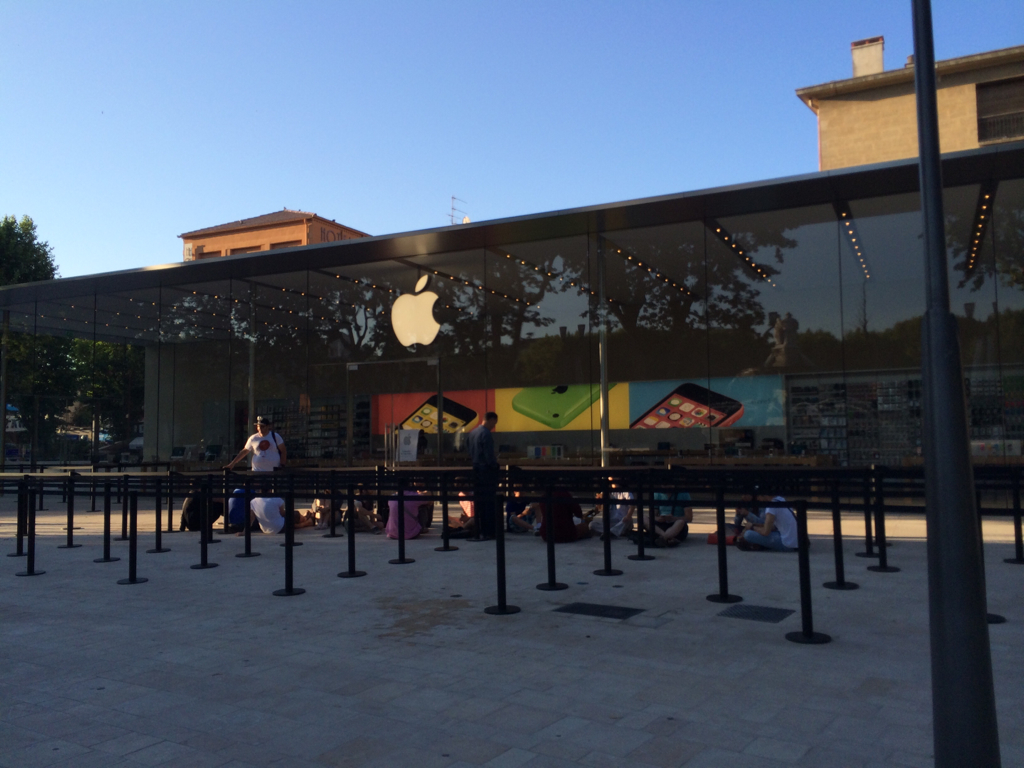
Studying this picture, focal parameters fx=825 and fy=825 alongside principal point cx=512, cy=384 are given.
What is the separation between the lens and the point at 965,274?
15.4 m

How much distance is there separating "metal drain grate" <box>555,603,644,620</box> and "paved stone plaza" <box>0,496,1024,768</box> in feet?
0.42

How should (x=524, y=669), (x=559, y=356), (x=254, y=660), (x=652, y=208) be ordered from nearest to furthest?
1. (x=524, y=669)
2. (x=254, y=660)
3. (x=652, y=208)
4. (x=559, y=356)

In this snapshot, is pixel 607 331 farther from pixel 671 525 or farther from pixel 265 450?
pixel 265 450

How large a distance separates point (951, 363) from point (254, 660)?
4764mm

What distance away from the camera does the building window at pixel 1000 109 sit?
31.2m

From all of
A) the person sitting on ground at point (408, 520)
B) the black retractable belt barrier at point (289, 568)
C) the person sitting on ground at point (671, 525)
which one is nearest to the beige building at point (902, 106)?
the person sitting on ground at point (671, 525)

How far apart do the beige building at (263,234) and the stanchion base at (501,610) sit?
61057 millimetres

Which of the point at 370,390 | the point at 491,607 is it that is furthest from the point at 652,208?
the point at 491,607

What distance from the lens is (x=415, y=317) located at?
64.8 ft

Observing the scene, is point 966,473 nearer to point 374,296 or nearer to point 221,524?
point 221,524

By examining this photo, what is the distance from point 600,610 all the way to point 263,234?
6579 centimetres

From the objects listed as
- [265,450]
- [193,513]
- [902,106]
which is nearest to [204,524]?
[265,450]

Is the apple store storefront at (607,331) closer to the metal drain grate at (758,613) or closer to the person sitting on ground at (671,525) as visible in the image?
the person sitting on ground at (671,525)

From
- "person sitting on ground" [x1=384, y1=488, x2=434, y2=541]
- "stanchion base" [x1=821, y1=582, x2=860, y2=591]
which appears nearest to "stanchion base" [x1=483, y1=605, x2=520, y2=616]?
"stanchion base" [x1=821, y1=582, x2=860, y2=591]
